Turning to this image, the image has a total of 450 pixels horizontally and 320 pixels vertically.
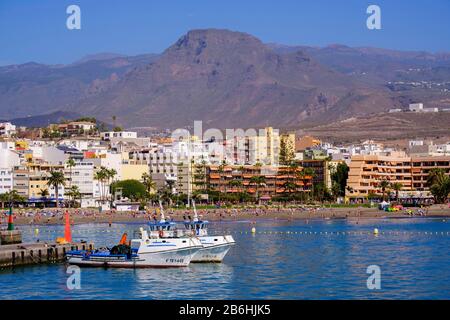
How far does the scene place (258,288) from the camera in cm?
5362

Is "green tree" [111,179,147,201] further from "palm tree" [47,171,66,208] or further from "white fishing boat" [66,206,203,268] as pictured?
A: "white fishing boat" [66,206,203,268]

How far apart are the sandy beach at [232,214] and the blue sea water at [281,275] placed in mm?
43514

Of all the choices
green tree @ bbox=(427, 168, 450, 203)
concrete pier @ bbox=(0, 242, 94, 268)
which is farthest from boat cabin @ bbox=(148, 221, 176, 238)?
green tree @ bbox=(427, 168, 450, 203)

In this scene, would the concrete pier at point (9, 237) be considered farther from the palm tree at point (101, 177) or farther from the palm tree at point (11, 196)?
the palm tree at point (101, 177)

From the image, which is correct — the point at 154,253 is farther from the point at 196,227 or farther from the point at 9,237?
the point at 9,237

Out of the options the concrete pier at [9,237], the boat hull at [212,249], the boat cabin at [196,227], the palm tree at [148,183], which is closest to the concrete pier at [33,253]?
the concrete pier at [9,237]

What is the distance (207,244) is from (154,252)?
16.6 feet

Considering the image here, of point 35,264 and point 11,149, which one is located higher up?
point 11,149

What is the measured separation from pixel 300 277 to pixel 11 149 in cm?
14828

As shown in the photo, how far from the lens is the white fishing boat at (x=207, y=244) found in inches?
2554

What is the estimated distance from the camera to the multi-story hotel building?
181m
